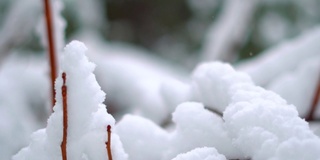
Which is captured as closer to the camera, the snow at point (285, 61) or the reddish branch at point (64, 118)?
the reddish branch at point (64, 118)

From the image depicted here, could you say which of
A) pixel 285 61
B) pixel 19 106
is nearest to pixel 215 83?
pixel 285 61

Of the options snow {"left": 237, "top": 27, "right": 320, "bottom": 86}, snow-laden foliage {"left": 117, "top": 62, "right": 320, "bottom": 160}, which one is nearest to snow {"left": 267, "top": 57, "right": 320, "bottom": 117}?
snow {"left": 237, "top": 27, "right": 320, "bottom": 86}

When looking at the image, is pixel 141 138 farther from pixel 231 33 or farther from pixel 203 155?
pixel 231 33

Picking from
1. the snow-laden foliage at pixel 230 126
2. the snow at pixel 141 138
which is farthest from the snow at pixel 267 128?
the snow at pixel 141 138

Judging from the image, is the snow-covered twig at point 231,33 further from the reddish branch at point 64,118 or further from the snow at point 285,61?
the reddish branch at point 64,118

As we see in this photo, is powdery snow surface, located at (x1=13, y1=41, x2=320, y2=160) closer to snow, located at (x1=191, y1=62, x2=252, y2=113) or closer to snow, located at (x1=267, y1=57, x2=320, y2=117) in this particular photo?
snow, located at (x1=191, y1=62, x2=252, y2=113)

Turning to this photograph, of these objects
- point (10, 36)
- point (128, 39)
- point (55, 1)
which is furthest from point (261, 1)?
point (55, 1)

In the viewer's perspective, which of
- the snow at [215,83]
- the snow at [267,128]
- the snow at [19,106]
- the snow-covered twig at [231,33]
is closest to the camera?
the snow at [267,128]

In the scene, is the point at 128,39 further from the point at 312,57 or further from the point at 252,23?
the point at 312,57
